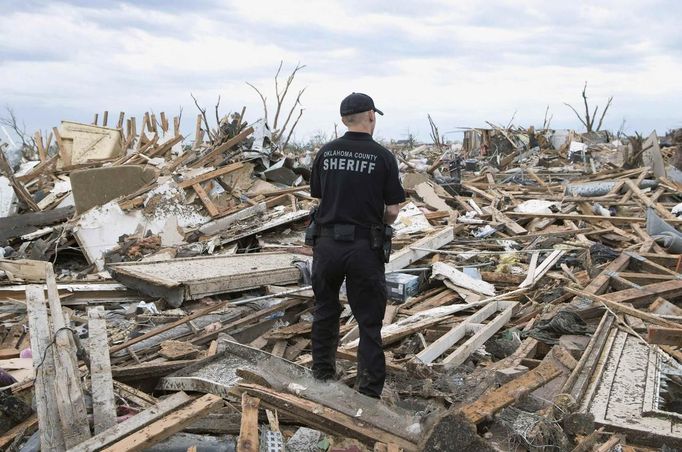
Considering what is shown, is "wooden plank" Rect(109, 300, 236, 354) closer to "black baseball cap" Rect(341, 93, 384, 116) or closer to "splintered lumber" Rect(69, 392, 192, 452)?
"splintered lumber" Rect(69, 392, 192, 452)

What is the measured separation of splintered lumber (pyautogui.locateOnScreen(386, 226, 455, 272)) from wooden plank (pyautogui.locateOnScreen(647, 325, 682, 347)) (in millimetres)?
3607

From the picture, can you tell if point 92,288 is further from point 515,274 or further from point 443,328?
point 515,274

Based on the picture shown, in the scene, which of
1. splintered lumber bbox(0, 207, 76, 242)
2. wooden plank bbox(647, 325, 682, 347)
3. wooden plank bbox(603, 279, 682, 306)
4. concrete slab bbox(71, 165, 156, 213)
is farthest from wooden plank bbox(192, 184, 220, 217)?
wooden plank bbox(647, 325, 682, 347)

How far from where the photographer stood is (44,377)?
3518 mm

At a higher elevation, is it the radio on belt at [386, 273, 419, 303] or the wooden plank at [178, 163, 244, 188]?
the wooden plank at [178, 163, 244, 188]

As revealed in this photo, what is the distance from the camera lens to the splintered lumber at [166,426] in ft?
9.43

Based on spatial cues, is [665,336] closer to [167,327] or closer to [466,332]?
[466,332]

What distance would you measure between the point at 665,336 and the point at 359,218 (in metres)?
2.05

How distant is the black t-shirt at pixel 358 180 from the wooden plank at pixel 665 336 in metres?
1.80

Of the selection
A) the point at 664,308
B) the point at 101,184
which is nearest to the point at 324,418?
the point at 664,308

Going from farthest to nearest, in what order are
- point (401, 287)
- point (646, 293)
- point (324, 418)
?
point (401, 287) → point (646, 293) → point (324, 418)

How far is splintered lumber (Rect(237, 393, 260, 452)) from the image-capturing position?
291cm

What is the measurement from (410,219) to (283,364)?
20.1ft

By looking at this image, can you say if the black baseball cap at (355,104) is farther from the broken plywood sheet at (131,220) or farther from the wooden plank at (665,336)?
the broken plywood sheet at (131,220)
